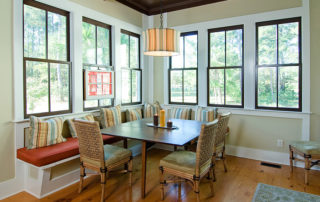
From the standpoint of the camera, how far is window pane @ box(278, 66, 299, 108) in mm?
3590

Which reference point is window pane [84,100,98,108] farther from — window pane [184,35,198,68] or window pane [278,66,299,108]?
window pane [278,66,299,108]

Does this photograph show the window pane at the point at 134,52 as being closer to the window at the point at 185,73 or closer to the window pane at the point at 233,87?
the window at the point at 185,73

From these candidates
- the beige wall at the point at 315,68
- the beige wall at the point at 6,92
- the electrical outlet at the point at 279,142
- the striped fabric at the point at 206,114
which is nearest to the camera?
the beige wall at the point at 6,92

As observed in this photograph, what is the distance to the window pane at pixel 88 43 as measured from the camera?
3545 mm

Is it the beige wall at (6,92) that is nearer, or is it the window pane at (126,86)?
the beige wall at (6,92)

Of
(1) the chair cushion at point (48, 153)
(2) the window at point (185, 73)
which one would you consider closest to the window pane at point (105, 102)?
(1) the chair cushion at point (48, 153)

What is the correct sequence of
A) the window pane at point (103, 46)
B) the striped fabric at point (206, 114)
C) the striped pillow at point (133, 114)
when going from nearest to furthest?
the window pane at point (103, 46), the striped fabric at point (206, 114), the striped pillow at point (133, 114)

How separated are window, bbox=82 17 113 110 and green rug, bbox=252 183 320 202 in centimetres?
281

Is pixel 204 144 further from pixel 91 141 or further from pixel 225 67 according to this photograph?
pixel 225 67

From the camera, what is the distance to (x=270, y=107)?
3.81 metres

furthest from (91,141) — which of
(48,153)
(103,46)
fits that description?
(103,46)

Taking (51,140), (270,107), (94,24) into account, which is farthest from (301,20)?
(51,140)

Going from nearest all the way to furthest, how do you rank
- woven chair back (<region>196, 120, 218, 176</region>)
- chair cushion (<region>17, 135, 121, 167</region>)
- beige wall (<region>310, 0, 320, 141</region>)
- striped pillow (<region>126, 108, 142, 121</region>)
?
woven chair back (<region>196, 120, 218, 176</region>) → chair cushion (<region>17, 135, 121, 167</region>) → beige wall (<region>310, 0, 320, 141</region>) → striped pillow (<region>126, 108, 142, 121</region>)

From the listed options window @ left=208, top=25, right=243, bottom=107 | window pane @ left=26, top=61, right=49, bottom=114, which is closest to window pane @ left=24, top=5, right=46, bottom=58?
window pane @ left=26, top=61, right=49, bottom=114
